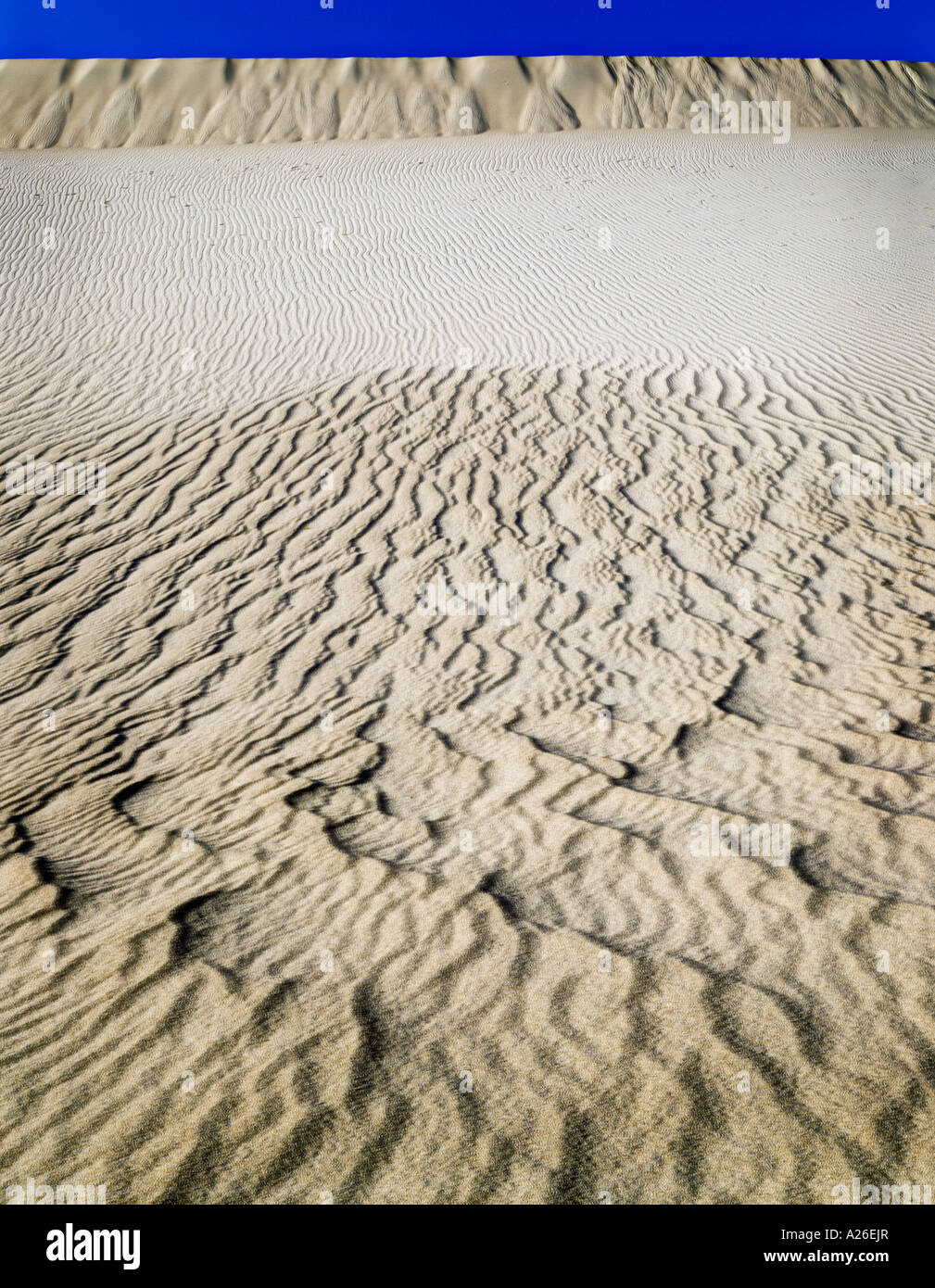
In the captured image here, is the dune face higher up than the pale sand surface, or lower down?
higher up

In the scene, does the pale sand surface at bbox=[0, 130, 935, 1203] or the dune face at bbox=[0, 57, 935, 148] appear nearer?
the pale sand surface at bbox=[0, 130, 935, 1203]

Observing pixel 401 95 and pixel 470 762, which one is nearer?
pixel 470 762

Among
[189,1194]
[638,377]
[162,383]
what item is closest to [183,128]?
[162,383]

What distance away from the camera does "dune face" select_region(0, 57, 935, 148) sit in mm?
31969

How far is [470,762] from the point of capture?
14.2ft

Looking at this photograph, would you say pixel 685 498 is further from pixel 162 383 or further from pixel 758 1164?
pixel 162 383

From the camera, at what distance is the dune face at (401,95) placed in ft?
105

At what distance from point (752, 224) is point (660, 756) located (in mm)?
16564

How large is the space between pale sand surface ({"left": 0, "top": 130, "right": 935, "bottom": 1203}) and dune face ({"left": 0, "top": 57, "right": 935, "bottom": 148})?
23.6m

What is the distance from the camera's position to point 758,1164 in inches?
83.1

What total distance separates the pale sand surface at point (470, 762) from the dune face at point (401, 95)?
23.6m

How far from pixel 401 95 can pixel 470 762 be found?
3535 centimetres

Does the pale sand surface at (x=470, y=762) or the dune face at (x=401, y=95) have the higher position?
the dune face at (x=401, y=95)

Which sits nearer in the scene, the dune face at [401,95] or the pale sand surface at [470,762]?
the pale sand surface at [470,762]
